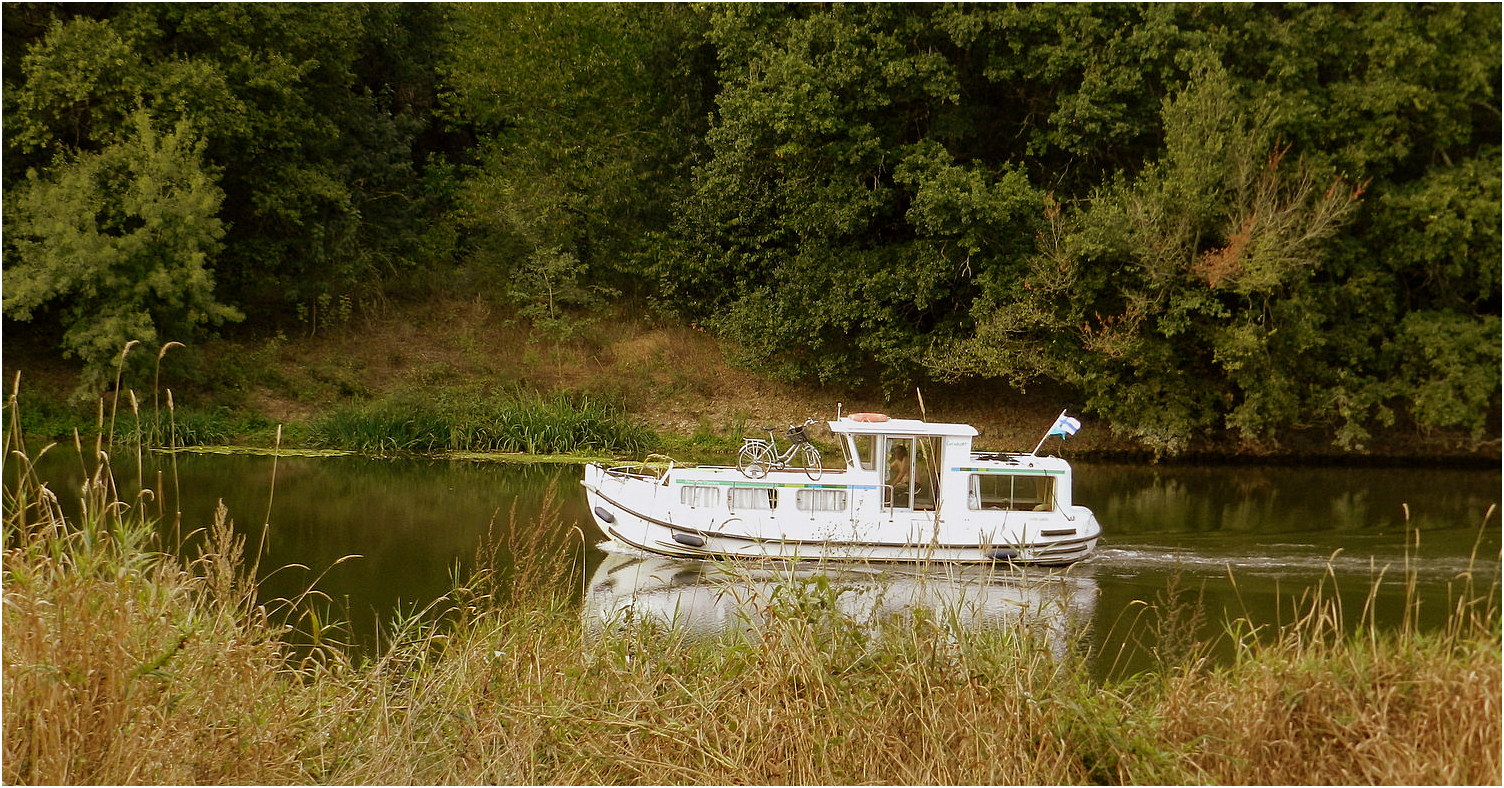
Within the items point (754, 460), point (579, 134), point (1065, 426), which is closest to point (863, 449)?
point (754, 460)

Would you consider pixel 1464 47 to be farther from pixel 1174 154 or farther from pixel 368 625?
pixel 368 625

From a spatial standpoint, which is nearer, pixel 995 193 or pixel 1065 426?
pixel 1065 426

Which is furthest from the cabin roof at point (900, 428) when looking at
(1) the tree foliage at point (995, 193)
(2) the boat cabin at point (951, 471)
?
(1) the tree foliage at point (995, 193)

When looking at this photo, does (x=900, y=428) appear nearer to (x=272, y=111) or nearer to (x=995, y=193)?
(x=995, y=193)

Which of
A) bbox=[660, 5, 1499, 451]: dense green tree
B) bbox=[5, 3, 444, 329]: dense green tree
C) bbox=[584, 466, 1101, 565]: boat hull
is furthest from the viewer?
→ bbox=[5, 3, 444, 329]: dense green tree

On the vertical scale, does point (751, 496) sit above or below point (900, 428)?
below

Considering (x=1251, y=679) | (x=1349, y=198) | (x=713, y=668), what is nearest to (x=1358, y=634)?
(x=1251, y=679)

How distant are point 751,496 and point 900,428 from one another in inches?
76.3

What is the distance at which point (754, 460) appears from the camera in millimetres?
14656

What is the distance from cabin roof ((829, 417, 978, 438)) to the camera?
46.2ft

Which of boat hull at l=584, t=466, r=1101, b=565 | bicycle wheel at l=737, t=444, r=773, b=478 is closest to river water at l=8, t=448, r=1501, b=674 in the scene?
boat hull at l=584, t=466, r=1101, b=565

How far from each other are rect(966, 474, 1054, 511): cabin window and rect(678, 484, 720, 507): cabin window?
9.87 ft

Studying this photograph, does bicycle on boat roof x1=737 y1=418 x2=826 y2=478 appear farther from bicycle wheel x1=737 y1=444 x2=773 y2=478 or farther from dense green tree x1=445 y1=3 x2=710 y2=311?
dense green tree x1=445 y1=3 x2=710 y2=311

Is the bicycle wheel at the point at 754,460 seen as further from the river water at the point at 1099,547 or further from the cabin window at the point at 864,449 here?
the river water at the point at 1099,547
